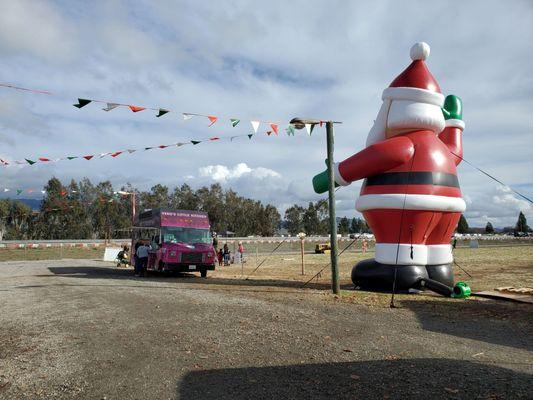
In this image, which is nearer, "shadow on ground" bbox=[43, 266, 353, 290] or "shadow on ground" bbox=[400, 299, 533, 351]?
"shadow on ground" bbox=[400, 299, 533, 351]

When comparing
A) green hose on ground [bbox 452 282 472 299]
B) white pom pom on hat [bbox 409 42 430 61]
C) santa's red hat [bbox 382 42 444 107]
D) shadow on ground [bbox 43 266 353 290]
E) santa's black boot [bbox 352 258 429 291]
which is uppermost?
white pom pom on hat [bbox 409 42 430 61]

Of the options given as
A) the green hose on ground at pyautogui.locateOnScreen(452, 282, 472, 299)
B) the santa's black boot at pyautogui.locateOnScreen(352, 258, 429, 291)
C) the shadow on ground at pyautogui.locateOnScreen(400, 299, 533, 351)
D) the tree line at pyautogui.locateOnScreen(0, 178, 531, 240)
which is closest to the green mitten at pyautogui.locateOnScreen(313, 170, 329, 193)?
the santa's black boot at pyautogui.locateOnScreen(352, 258, 429, 291)

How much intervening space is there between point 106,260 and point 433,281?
2437 centimetres

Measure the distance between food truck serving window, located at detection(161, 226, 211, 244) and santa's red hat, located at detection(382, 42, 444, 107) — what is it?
9575mm

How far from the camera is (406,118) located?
11.7 m

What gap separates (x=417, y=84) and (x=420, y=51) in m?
1.02

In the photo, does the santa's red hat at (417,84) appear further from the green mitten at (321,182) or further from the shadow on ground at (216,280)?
the shadow on ground at (216,280)

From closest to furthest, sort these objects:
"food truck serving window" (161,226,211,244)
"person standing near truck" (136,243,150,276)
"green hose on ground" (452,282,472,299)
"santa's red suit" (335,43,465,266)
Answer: "green hose on ground" (452,282,472,299), "santa's red suit" (335,43,465,266), "food truck serving window" (161,226,211,244), "person standing near truck" (136,243,150,276)

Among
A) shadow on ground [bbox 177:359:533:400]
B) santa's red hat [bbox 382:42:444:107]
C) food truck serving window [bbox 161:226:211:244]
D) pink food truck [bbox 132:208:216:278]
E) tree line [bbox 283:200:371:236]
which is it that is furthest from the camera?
tree line [bbox 283:200:371:236]

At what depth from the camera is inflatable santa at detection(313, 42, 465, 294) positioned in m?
11.4

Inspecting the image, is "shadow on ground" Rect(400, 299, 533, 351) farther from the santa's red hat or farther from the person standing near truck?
the person standing near truck

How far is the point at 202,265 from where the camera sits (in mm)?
17922

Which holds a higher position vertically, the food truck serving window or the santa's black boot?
the food truck serving window

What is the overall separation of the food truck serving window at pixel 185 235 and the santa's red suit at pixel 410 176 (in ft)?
26.8
